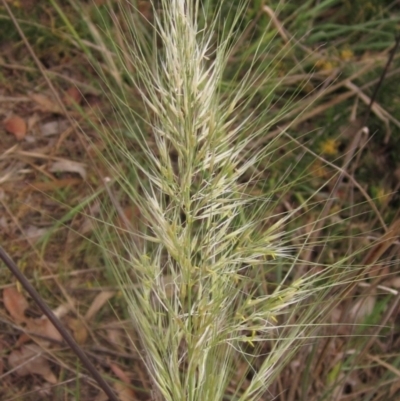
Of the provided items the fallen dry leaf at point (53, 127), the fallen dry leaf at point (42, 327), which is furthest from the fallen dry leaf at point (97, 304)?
the fallen dry leaf at point (53, 127)

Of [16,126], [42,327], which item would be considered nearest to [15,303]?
[42,327]

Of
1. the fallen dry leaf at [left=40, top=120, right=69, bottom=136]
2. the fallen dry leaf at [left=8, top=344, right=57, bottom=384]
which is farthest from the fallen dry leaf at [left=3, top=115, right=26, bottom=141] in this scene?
the fallen dry leaf at [left=8, top=344, right=57, bottom=384]

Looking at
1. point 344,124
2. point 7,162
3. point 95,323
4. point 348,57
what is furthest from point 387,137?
point 7,162

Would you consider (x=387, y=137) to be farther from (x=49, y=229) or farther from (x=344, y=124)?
(x=49, y=229)

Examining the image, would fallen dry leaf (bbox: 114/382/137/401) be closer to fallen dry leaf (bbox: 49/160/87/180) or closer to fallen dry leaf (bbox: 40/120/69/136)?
fallen dry leaf (bbox: 49/160/87/180)

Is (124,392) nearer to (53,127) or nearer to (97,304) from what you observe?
(97,304)
